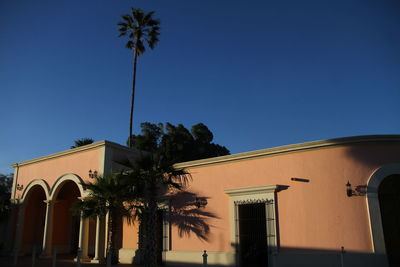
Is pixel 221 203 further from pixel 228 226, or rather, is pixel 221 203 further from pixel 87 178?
pixel 87 178

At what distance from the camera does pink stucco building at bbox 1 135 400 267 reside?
37.4 ft

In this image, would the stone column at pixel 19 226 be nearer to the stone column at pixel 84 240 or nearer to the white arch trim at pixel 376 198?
the stone column at pixel 84 240

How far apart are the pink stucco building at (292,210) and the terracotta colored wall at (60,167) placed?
3.90ft

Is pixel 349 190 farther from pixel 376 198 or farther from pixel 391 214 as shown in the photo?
pixel 391 214

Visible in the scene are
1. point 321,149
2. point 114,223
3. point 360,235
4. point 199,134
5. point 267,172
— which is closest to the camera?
point 360,235

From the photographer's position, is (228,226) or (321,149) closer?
(321,149)

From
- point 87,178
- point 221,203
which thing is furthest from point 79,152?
point 221,203

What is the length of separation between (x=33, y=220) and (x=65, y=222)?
6.27 feet

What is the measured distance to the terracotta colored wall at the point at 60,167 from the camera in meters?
17.8

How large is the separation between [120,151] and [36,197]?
780 cm

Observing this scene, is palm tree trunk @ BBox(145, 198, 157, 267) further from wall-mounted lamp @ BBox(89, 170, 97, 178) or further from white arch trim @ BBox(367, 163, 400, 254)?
white arch trim @ BBox(367, 163, 400, 254)

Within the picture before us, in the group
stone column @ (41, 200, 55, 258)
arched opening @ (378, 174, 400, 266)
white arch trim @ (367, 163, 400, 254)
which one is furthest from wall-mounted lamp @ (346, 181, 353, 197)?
stone column @ (41, 200, 55, 258)

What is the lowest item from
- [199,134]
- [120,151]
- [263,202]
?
[263,202]

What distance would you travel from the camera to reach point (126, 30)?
90.9 ft
